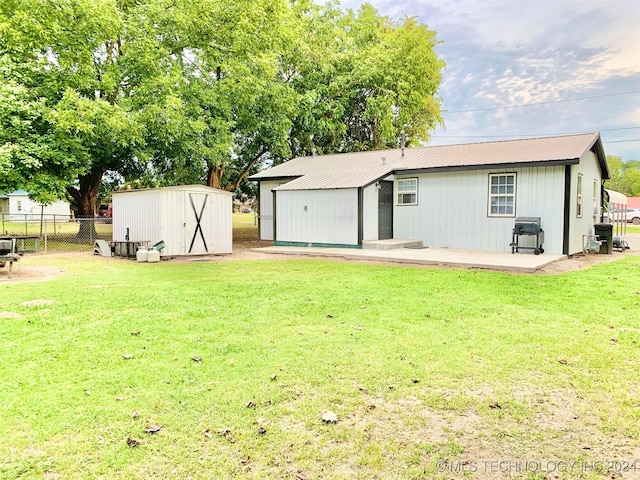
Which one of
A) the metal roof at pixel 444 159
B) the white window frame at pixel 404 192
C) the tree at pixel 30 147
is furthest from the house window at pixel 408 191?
the tree at pixel 30 147

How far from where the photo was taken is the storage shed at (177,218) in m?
12.4

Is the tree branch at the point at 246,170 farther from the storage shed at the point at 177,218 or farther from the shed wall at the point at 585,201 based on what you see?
the shed wall at the point at 585,201

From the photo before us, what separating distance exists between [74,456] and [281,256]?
34.2 feet

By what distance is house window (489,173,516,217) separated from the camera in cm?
1255

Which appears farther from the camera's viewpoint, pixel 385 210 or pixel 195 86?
pixel 195 86

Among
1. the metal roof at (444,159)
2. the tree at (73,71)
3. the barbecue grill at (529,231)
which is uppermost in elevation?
the tree at (73,71)

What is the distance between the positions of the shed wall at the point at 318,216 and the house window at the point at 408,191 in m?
2.01

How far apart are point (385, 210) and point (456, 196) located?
2.40 metres

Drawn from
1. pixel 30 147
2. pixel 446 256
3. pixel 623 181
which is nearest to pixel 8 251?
pixel 30 147

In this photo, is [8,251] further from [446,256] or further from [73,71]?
[446,256]

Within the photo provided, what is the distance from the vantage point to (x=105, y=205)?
147 ft

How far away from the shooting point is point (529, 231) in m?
11.8

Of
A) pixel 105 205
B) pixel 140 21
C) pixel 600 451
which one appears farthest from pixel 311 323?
pixel 105 205

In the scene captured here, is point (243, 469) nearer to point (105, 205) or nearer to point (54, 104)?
point (54, 104)
